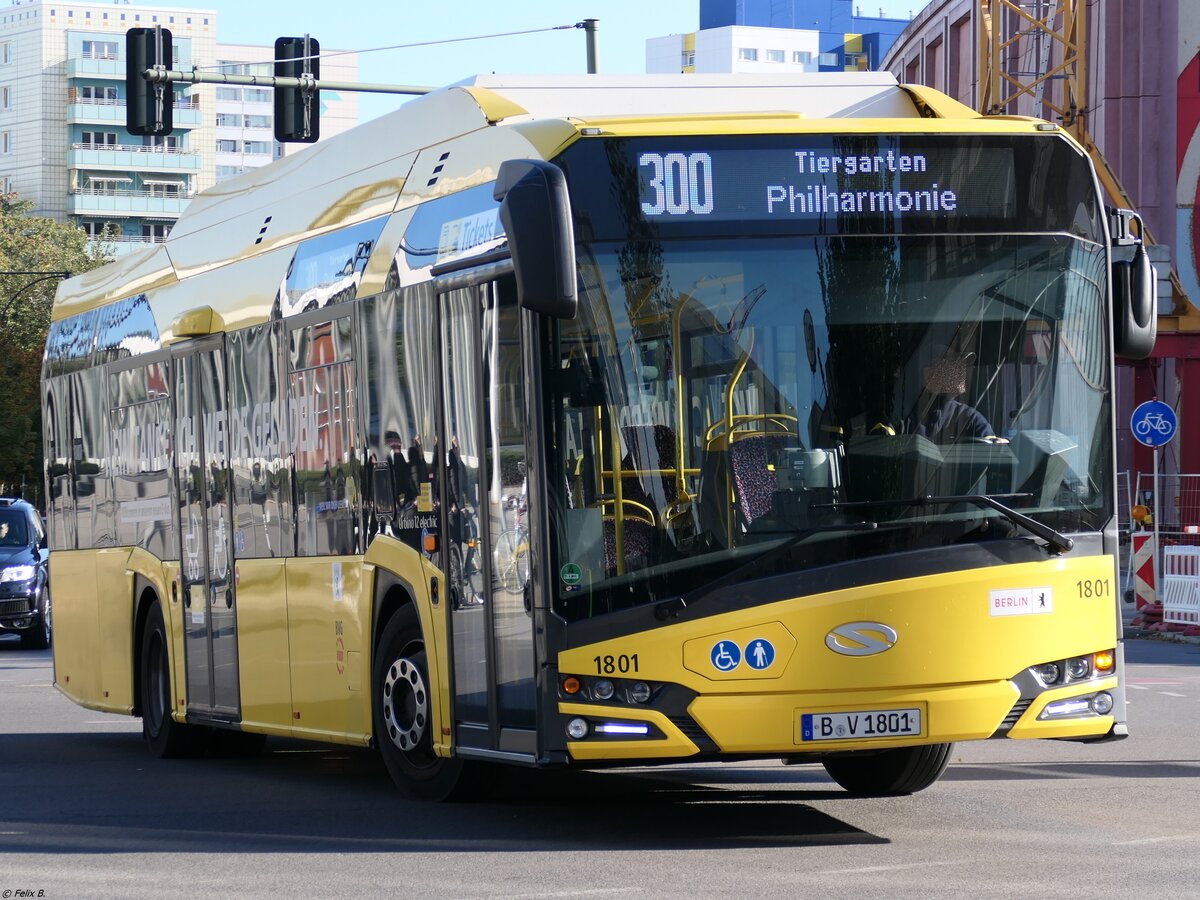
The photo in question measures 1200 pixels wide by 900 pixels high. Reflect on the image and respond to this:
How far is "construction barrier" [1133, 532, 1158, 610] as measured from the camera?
2778cm

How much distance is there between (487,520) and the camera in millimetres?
9586

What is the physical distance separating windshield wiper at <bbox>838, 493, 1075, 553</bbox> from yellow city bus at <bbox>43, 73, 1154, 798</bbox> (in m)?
0.01

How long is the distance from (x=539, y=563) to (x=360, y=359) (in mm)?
2296

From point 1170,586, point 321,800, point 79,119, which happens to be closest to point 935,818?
point 321,800

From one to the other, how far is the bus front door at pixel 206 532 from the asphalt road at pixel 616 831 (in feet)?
1.76

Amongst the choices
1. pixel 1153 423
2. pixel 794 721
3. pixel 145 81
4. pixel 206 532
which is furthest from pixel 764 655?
pixel 1153 423

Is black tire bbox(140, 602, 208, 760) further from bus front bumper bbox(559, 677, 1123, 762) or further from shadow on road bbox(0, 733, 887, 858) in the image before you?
bus front bumper bbox(559, 677, 1123, 762)

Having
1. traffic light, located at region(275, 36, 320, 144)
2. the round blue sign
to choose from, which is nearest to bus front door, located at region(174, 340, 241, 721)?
traffic light, located at region(275, 36, 320, 144)

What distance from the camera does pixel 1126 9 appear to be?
→ 134ft

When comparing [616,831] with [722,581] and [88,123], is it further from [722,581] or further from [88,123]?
[88,123]

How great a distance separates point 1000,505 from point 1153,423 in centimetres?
2084

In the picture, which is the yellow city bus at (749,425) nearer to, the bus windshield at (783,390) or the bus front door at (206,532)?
the bus windshield at (783,390)

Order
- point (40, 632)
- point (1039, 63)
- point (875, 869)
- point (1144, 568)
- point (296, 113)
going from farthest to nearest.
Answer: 1. point (1039, 63)
2. point (1144, 568)
3. point (40, 632)
4. point (296, 113)
5. point (875, 869)

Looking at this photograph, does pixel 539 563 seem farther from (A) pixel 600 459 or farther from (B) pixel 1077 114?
(B) pixel 1077 114
